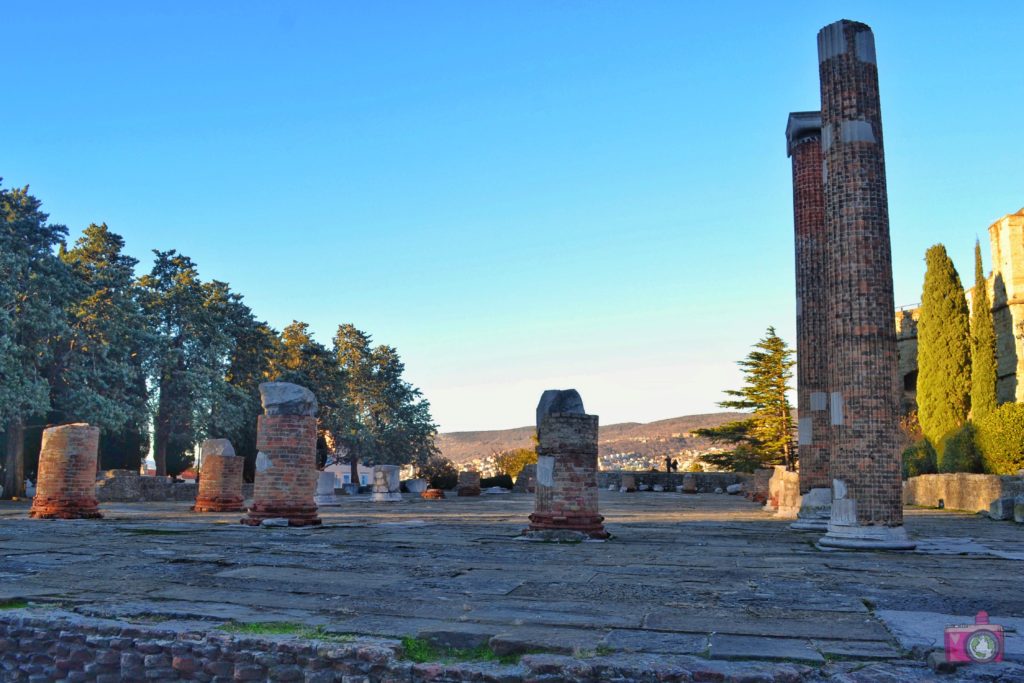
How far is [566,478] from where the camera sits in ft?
36.4

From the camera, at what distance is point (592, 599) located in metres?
6.13

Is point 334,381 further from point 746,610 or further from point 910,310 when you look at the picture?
point 746,610

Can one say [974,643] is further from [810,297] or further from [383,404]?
[383,404]

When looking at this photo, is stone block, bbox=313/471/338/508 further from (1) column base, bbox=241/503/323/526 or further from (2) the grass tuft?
(2) the grass tuft

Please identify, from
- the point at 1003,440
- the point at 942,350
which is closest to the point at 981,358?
the point at 942,350

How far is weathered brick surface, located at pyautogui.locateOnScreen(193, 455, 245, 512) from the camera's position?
18703mm

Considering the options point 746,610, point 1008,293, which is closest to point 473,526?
point 746,610

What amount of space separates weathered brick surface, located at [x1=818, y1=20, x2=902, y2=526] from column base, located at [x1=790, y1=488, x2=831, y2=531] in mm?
3069

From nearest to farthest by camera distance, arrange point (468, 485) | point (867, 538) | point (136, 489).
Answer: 1. point (867, 538)
2. point (136, 489)
3. point (468, 485)

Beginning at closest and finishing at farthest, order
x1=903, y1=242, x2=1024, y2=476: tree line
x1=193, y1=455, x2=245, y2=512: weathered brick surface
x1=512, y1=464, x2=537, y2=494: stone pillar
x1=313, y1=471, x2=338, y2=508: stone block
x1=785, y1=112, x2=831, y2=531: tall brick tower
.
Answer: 1. x1=785, y1=112, x2=831, y2=531: tall brick tower
2. x1=193, y1=455, x2=245, y2=512: weathered brick surface
3. x1=313, y1=471, x2=338, y2=508: stone block
4. x1=903, y1=242, x2=1024, y2=476: tree line
5. x1=512, y1=464, x2=537, y2=494: stone pillar

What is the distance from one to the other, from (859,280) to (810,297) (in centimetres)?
459

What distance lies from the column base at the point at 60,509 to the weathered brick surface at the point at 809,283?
13.2m

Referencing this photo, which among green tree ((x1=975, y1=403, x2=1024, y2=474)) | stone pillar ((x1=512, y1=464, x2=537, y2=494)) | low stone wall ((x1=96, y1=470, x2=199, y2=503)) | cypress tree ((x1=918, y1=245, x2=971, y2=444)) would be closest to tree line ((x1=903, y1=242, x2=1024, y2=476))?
cypress tree ((x1=918, y1=245, x2=971, y2=444))

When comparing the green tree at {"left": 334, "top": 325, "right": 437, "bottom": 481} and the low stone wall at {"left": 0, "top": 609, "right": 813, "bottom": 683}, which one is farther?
the green tree at {"left": 334, "top": 325, "right": 437, "bottom": 481}
